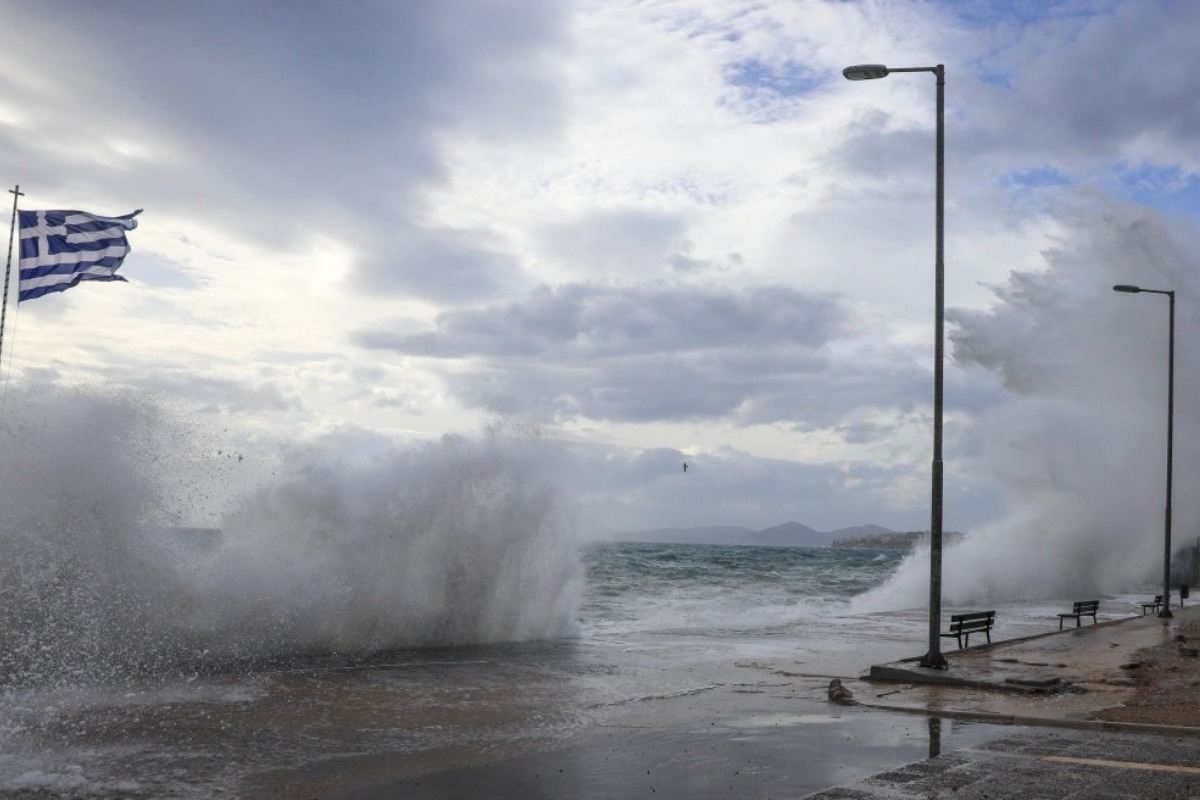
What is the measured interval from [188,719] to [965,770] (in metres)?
7.72

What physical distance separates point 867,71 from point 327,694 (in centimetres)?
1077

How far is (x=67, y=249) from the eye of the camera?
717 inches

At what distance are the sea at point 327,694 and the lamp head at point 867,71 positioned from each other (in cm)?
824

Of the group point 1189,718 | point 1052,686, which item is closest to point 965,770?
point 1189,718

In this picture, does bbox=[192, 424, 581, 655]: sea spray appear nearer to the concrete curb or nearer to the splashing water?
the splashing water

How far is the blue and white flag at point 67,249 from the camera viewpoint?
1773cm

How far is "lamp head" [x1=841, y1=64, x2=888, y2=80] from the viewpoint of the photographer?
46.2ft

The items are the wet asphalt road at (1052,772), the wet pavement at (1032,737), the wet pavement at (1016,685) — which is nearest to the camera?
the wet asphalt road at (1052,772)

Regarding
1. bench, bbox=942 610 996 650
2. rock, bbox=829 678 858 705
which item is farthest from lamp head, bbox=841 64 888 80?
bench, bbox=942 610 996 650

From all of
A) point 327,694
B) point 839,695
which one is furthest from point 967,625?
point 327,694

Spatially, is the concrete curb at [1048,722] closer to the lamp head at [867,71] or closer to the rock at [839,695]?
the rock at [839,695]

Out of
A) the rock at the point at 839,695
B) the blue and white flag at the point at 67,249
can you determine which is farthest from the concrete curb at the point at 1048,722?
the blue and white flag at the point at 67,249

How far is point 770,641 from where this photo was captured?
71.5ft

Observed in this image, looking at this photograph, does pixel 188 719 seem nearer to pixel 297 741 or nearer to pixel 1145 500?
pixel 297 741
